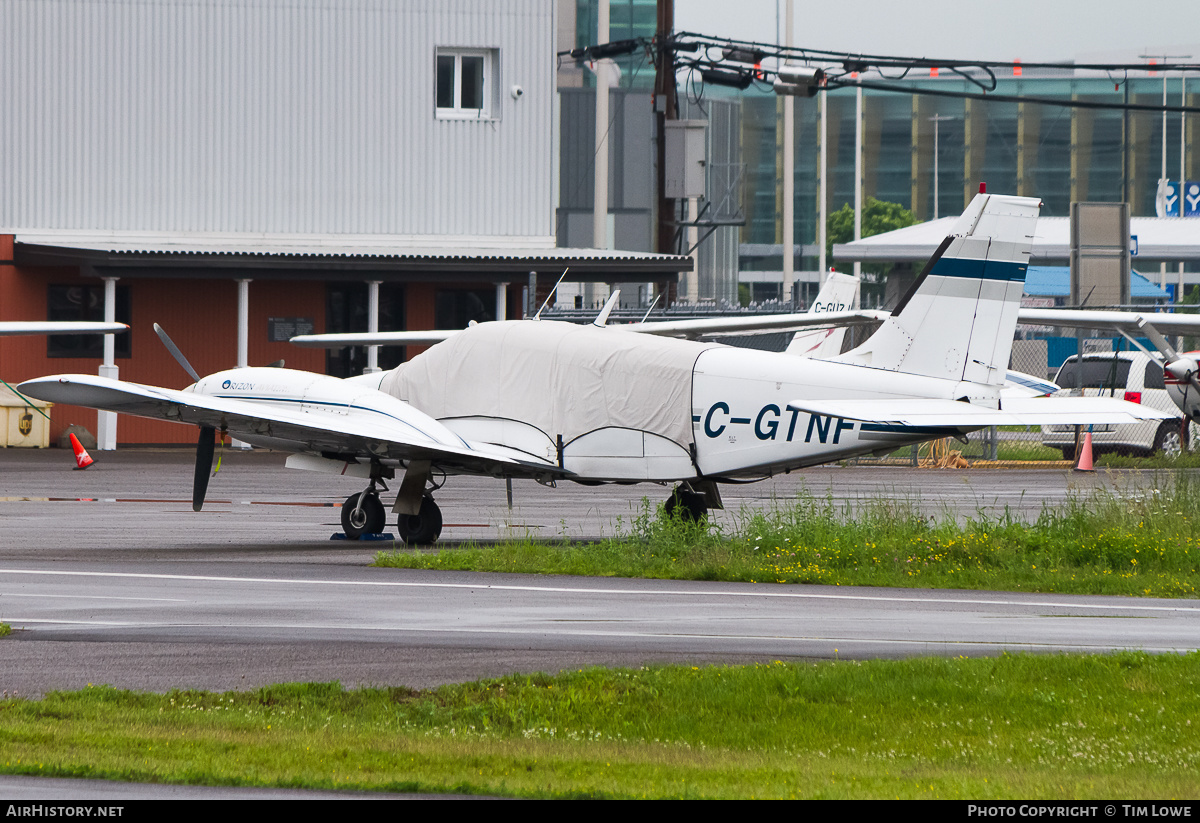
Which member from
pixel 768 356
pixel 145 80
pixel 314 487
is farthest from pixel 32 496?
pixel 145 80

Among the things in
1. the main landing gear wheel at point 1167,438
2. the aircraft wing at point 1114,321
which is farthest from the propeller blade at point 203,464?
the main landing gear wheel at point 1167,438

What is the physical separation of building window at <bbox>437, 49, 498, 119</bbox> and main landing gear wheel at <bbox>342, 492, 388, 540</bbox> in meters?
20.0

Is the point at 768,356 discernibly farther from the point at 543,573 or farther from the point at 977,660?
the point at 977,660

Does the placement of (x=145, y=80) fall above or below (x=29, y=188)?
above

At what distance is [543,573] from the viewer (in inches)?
563

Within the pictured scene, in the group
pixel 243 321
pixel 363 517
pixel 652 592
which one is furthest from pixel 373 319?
pixel 652 592

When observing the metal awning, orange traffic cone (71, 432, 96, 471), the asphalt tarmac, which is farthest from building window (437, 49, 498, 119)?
the asphalt tarmac

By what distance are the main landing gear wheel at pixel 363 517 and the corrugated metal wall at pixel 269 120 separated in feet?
62.0

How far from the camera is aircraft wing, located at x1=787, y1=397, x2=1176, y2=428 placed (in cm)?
1448

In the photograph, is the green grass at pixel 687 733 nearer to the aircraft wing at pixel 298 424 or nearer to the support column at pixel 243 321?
the aircraft wing at pixel 298 424

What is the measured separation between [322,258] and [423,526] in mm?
16898

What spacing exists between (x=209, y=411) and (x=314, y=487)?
411 inches

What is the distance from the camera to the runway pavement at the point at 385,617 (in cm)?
942

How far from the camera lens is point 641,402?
53.9 ft
